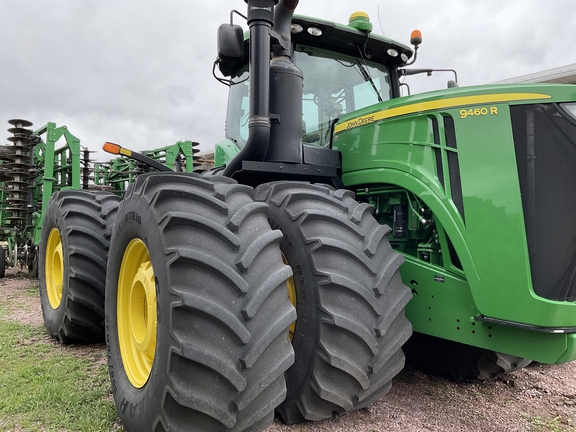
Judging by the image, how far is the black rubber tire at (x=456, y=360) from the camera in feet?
9.48

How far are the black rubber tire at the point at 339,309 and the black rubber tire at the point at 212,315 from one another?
26 cm

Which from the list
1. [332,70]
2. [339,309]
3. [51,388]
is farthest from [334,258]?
[51,388]

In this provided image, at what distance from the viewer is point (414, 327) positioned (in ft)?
8.41

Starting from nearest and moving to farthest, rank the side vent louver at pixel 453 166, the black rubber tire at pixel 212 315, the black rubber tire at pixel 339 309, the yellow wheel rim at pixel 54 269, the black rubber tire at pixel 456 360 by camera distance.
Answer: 1. the black rubber tire at pixel 212 315
2. the black rubber tire at pixel 339 309
3. the side vent louver at pixel 453 166
4. the black rubber tire at pixel 456 360
5. the yellow wheel rim at pixel 54 269

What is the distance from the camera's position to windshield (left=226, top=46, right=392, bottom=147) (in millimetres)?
3305

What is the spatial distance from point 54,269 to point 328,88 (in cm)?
302

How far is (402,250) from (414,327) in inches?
18.3

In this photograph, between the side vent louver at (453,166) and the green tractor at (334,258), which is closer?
the green tractor at (334,258)

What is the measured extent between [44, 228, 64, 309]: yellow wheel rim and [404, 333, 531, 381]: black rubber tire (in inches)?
123

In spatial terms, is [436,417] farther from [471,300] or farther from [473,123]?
[473,123]

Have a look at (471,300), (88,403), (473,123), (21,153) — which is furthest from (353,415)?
(21,153)

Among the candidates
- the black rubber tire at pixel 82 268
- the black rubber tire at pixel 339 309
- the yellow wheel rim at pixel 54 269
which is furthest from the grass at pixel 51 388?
the black rubber tire at pixel 339 309

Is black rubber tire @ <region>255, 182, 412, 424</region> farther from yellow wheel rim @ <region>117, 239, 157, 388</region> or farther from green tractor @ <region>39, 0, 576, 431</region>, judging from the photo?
yellow wheel rim @ <region>117, 239, 157, 388</region>

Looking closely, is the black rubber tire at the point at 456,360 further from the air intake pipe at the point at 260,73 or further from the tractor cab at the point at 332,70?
the air intake pipe at the point at 260,73
